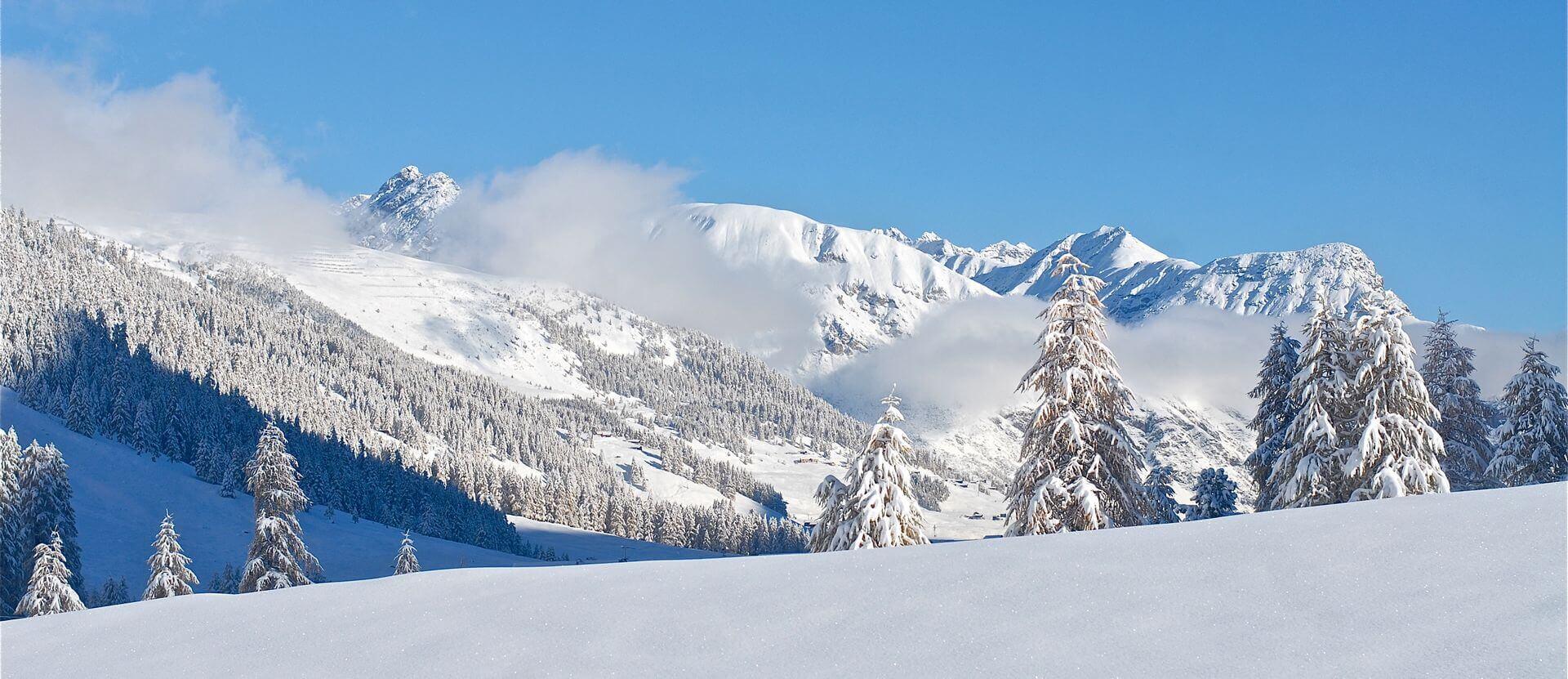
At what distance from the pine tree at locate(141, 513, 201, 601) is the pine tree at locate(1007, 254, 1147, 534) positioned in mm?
33511

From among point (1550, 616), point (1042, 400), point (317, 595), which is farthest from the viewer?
point (1042, 400)

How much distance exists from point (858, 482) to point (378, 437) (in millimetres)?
188364

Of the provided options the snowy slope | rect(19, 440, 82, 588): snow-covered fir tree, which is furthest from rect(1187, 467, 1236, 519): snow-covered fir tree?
the snowy slope

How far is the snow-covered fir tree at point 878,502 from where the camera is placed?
28406mm

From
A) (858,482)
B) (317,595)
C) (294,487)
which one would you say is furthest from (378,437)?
(317,595)

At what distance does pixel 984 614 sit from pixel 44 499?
2571 inches

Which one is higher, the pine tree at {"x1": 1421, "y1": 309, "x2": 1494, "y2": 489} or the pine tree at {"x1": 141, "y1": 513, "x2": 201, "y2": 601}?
the pine tree at {"x1": 1421, "y1": 309, "x2": 1494, "y2": 489}

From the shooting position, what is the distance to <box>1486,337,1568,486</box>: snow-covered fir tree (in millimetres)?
31000

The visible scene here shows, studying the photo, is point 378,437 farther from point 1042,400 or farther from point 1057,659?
point 1057,659

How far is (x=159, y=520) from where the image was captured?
104 metres

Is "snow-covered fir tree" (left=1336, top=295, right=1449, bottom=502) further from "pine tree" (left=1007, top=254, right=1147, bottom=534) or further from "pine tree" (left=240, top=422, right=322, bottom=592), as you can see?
"pine tree" (left=240, top=422, right=322, bottom=592)

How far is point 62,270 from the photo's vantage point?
583 feet

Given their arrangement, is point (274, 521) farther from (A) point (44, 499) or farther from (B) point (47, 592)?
(A) point (44, 499)

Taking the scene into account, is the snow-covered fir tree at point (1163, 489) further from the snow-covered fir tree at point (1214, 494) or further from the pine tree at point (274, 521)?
the pine tree at point (274, 521)
